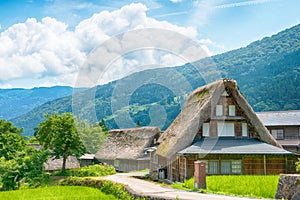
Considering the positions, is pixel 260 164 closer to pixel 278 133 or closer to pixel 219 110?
pixel 219 110

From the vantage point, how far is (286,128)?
39.6 m

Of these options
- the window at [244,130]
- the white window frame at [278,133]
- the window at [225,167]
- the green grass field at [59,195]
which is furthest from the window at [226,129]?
the white window frame at [278,133]

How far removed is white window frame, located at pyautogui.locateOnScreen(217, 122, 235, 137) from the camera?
25484 mm

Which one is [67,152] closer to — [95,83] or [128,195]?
[95,83]

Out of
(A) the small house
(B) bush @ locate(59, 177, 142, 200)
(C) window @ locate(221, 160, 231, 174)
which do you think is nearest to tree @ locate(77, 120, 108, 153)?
(A) the small house

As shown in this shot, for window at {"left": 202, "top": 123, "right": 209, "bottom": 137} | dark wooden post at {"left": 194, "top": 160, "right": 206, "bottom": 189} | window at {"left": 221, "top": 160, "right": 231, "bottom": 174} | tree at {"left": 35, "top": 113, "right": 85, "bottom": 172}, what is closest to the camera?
dark wooden post at {"left": 194, "top": 160, "right": 206, "bottom": 189}

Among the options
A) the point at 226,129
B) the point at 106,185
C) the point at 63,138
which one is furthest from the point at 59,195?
the point at 63,138

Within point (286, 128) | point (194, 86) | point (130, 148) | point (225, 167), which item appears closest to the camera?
point (225, 167)

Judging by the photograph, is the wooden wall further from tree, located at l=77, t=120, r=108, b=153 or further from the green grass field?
tree, located at l=77, t=120, r=108, b=153

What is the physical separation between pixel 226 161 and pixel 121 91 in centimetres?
983

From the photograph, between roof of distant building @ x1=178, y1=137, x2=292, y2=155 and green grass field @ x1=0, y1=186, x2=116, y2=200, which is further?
roof of distant building @ x1=178, y1=137, x2=292, y2=155

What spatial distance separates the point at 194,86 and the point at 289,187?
55.0 m

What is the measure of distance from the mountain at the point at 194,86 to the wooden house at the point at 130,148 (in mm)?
1879

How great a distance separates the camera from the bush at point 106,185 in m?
18.0
